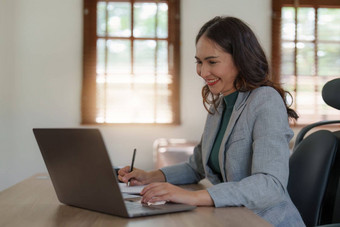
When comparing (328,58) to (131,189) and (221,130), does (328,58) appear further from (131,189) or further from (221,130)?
(131,189)

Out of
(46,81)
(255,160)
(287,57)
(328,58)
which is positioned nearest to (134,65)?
(46,81)

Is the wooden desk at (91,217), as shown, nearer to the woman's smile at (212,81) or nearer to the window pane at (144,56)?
the woman's smile at (212,81)

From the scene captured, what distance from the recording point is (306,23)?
5.54 m

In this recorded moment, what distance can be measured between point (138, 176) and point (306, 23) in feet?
14.1

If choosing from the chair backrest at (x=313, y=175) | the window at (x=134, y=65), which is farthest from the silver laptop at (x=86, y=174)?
the window at (x=134, y=65)

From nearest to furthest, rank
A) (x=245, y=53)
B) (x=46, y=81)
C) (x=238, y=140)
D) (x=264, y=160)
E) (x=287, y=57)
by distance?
(x=264, y=160) → (x=238, y=140) → (x=245, y=53) → (x=46, y=81) → (x=287, y=57)

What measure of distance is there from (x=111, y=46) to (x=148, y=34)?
432mm

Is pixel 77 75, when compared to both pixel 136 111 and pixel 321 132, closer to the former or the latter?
pixel 136 111

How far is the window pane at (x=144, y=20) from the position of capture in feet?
17.6

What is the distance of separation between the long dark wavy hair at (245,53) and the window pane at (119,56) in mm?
3649

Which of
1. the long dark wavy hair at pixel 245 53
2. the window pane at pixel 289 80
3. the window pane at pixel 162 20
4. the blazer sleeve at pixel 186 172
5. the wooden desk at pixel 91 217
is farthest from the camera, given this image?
the window pane at pixel 289 80

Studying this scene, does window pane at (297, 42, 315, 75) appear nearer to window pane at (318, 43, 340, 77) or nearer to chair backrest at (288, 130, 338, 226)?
window pane at (318, 43, 340, 77)

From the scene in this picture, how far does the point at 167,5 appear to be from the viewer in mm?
5387

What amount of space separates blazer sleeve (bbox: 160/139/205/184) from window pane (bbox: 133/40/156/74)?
3.51 m
